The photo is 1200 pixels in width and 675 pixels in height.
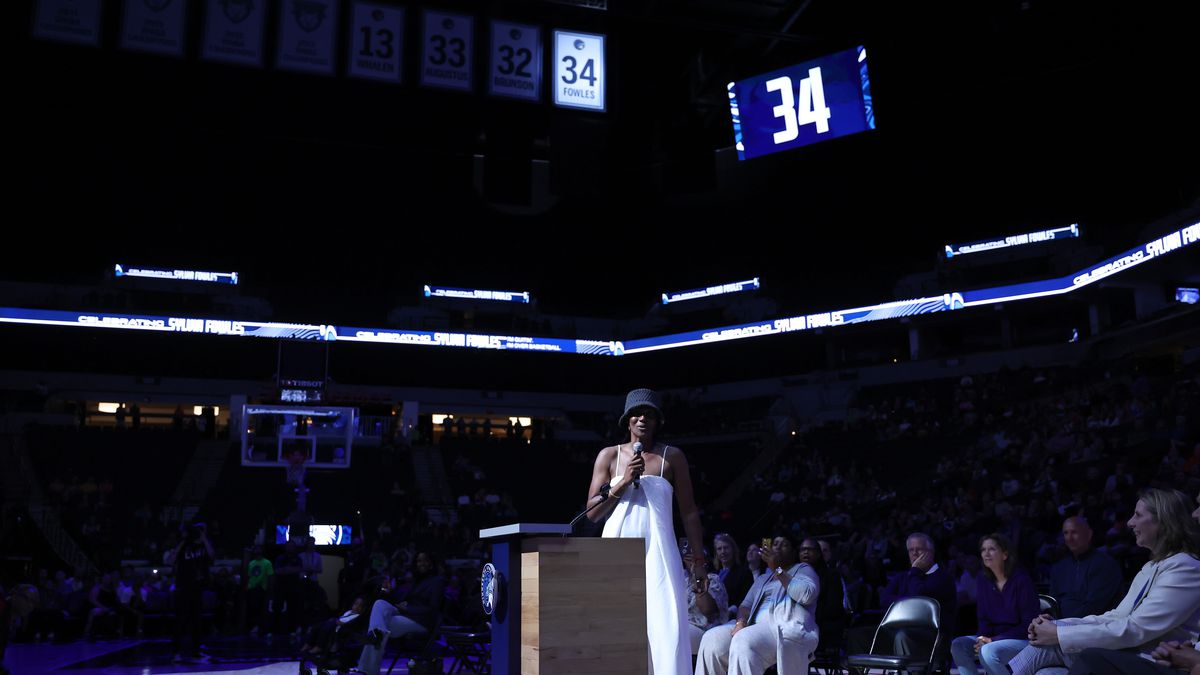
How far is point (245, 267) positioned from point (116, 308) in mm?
4591

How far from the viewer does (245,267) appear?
3453cm

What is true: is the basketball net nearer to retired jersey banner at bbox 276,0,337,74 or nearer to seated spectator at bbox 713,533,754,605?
retired jersey banner at bbox 276,0,337,74

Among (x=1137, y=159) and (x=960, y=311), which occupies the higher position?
(x=1137, y=159)

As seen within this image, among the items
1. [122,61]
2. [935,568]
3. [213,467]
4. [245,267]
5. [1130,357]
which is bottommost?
[935,568]

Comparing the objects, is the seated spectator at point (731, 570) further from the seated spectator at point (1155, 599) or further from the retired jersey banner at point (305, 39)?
the retired jersey banner at point (305, 39)

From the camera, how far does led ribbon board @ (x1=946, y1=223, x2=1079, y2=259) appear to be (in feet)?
97.7

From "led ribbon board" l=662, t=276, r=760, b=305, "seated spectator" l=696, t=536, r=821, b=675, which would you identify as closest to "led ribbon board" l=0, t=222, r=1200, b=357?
"led ribbon board" l=662, t=276, r=760, b=305

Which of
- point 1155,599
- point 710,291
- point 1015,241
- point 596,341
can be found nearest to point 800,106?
point 1155,599

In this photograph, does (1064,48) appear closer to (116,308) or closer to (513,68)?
(513,68)

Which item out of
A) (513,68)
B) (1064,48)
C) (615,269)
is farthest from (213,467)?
(1064,48)

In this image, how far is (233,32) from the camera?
405 inches

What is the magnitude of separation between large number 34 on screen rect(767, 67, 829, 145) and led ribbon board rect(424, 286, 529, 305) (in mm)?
22868

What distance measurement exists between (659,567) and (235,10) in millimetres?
8589

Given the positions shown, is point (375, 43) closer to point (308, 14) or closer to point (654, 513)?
point (308, 14)
